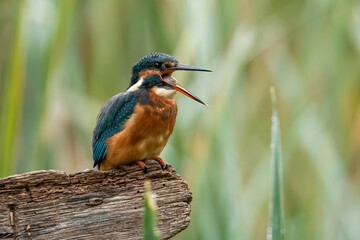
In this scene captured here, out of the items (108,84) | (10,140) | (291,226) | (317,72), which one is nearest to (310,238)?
(291,226)

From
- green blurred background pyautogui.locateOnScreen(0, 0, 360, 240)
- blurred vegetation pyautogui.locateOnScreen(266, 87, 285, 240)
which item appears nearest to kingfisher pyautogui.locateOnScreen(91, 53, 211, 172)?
green blurred background pyautogui.locateOnScreen(0, 0, 360, 240)

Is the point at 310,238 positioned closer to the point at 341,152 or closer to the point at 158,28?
the point at 341,152

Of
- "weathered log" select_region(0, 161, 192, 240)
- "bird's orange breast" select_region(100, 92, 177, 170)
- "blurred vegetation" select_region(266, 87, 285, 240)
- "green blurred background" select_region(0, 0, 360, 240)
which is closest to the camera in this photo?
"weathered log" select_region(0, 161, 192, 240)

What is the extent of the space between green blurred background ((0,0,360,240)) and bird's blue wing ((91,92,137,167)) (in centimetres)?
21

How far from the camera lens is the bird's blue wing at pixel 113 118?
1466 mm

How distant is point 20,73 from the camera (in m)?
1.57

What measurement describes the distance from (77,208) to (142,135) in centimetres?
54

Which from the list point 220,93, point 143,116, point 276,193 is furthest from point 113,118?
point 276,193

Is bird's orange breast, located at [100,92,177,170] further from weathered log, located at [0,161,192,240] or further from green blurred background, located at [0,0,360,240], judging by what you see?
weathered log, located at [0,161,192,240]

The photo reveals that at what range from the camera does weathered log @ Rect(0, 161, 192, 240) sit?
88cm

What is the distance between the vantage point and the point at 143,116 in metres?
1.46

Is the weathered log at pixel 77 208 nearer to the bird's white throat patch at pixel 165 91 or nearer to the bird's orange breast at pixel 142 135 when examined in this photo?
the bird's orange breast at pixel 142 135

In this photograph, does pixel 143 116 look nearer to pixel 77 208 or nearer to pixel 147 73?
pixel 147 73

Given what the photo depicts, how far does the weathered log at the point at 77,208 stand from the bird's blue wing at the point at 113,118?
0.49 m
